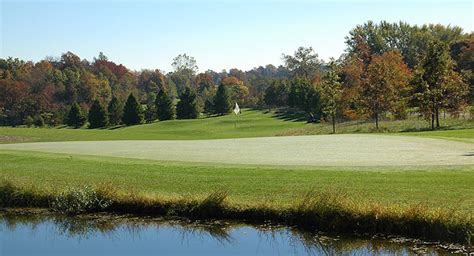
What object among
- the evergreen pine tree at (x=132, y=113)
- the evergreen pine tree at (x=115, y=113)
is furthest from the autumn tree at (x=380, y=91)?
the evergreen pine tree at (x=115, y=113)

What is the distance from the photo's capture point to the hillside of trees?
5172 centimetres

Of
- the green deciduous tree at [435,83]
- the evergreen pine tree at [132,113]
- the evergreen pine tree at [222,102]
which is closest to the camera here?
A: the green deciduous tree at [435,83]

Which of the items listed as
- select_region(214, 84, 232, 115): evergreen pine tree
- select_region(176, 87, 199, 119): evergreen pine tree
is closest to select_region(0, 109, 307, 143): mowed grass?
select_region(214, 84, 232, 115): evergreen pine tree

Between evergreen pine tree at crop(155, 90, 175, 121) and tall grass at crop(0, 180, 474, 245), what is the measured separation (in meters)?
75.1

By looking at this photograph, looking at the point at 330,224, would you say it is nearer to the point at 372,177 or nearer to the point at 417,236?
the point at 417,236

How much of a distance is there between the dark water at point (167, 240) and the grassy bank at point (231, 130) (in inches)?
801

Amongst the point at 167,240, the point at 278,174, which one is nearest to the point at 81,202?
the point at 167,240

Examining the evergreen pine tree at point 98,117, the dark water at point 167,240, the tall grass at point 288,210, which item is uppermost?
the evergreen pine tree at point 98,117

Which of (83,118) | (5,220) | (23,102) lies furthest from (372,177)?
(23,102)

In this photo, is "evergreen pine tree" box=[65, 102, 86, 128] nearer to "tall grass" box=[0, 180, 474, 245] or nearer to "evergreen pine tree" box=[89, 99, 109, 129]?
"evergreen pine tree" box=[89, 99, 109, 129]

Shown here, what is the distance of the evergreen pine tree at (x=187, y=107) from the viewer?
3713 inches

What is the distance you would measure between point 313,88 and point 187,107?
78.8 feet

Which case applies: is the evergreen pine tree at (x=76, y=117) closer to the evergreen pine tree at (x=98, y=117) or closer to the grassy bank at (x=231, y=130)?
the evergreen pine tree at (x=98, y=117)

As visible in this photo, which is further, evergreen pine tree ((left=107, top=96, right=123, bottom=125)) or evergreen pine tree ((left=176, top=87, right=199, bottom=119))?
evergreen pine tree ((left=176, top=87, right=199, bottom=119))
